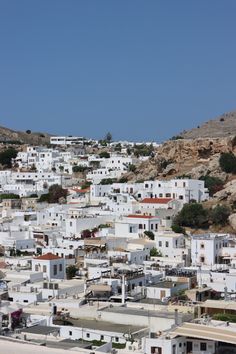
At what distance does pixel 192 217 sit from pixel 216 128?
35651mm

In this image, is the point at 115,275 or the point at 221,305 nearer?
the point at 221,305

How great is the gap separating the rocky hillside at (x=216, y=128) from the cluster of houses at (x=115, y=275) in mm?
18940

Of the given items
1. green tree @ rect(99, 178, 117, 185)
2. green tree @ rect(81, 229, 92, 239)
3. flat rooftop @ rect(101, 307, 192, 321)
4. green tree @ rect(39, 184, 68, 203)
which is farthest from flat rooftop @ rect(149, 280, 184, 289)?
green tree @ rect(99, 178, 117, 185)

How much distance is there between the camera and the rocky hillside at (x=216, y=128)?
2766 inches

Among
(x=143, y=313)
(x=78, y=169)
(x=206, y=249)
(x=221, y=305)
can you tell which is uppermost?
(x=78, y=169)

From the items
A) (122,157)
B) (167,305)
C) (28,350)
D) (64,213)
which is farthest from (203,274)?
(122,157)

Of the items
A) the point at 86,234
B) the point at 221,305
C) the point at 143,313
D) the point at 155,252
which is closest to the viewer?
the point at 221,305

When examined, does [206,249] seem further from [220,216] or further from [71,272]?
[220,216]

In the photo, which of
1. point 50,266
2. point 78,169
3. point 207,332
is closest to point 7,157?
point 78,169

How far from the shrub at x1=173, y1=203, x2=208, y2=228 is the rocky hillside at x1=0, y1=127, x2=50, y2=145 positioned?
62661 mm

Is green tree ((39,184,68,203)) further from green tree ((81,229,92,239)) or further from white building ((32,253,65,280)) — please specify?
white building ((32,253,65,280))

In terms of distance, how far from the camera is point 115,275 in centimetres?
2889

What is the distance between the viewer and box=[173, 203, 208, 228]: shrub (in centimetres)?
4100

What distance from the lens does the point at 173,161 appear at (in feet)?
188
